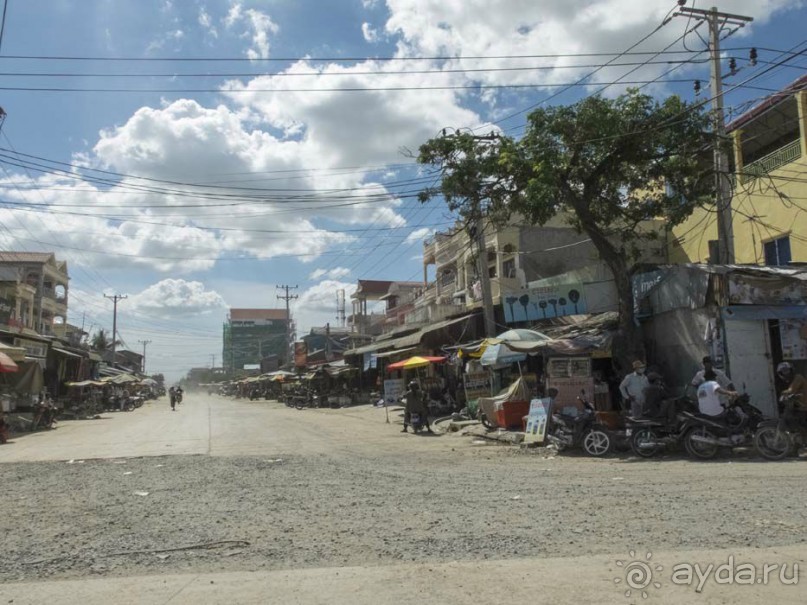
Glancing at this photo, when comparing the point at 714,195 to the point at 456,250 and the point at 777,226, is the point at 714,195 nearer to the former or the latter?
the point at 777,226

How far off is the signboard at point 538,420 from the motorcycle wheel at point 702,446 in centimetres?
333

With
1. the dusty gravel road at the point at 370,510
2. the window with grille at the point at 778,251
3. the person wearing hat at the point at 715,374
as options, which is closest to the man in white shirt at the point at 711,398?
the person wearing hat at the point at 715,374

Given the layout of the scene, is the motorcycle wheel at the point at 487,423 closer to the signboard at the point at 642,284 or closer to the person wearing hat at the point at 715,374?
the signboard at the point at 642,284

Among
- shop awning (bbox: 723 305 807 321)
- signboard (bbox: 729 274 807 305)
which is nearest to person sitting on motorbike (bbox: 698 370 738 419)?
→ shop awning (bbox: 723 305 807 321)

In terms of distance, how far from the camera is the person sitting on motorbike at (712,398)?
1127cm

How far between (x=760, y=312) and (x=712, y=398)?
3516 mm

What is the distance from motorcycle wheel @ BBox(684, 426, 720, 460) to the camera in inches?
447

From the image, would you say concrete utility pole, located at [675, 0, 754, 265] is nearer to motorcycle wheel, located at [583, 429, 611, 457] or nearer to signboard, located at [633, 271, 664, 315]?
signboard, located at [633, 271, 664, 315]

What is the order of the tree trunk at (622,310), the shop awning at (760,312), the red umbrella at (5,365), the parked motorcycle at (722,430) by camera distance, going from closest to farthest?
1. the parked motorcycle at (722,430)
2. the shop awning at (760,312)
3. the tree trunk at (622,310)
4. the red umbrella at (5,365)

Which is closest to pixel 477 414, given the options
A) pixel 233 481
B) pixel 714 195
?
pixel 714 195

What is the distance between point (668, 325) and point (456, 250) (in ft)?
79.8

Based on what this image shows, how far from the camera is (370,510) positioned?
24.7 feet

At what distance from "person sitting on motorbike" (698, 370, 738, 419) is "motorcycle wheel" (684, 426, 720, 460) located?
1.05 feet

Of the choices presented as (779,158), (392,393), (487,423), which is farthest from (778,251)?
(392,393)
